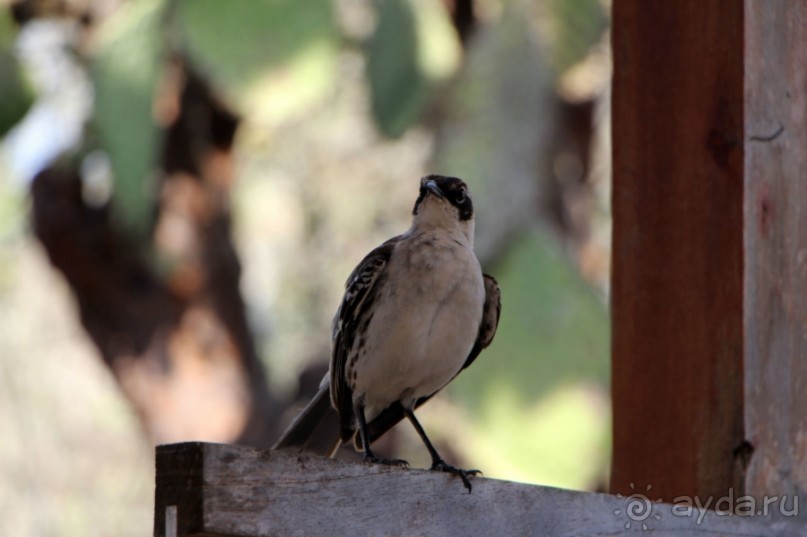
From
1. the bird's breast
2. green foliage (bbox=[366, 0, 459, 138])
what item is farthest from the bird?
green foliage (bbox=[366, 0, 459, 138])

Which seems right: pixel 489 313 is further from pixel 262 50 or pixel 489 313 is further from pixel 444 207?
pixel 262 50

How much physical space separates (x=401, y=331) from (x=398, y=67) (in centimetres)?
369

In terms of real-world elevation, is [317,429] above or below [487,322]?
below

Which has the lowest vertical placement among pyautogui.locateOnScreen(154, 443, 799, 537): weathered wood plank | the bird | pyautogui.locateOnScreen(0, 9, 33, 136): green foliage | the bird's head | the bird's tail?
pyautogui.locateOnScreen(154, 443, 799, 537): weathered wood plank

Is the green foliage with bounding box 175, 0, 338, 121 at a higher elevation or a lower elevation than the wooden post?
higher

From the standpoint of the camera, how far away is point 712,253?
3129mm

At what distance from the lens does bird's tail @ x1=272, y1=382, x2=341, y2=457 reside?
3898 millimetres

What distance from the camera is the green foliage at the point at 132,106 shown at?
733cm

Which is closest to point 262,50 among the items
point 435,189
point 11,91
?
point 11,91

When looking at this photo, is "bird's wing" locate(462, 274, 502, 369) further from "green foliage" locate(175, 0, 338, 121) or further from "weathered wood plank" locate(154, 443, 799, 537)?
"green foliage" locate(175, 0, 338, 121)

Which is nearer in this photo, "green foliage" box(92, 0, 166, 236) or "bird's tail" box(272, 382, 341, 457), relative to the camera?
"bird's tail" box(272, 382, 341, 457)

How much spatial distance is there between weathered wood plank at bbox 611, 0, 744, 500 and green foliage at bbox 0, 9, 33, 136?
5.47 meters

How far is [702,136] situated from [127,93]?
4729 millimetres

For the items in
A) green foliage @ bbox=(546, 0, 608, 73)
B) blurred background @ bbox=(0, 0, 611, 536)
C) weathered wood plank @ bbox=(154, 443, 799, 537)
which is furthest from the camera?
green foliage @ bbox=(546, 0, 608, 73)
